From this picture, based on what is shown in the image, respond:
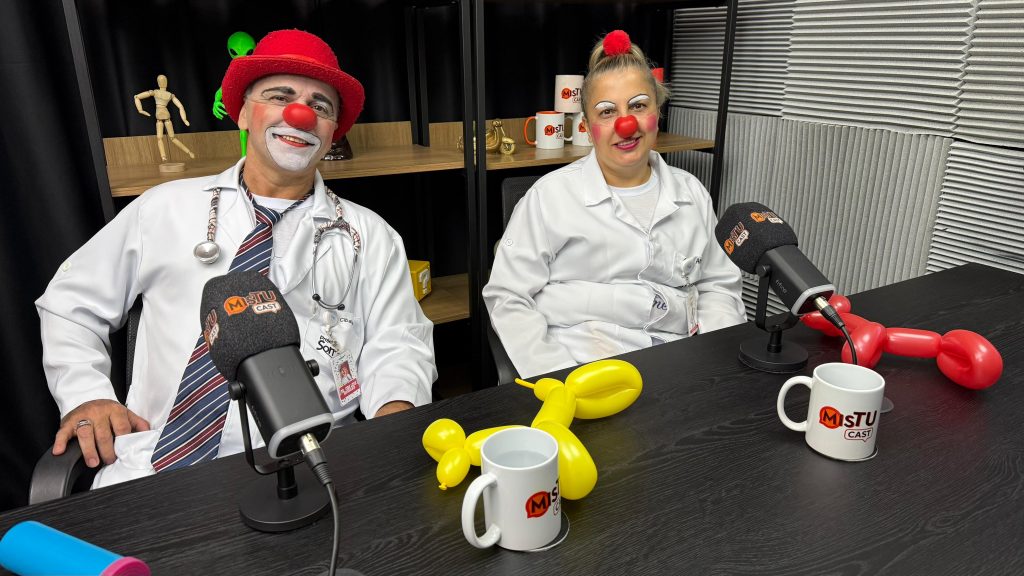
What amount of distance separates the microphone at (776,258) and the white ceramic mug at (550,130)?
56.8 inches

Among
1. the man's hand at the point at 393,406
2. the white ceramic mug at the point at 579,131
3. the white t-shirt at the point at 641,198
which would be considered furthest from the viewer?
the white ceramic mug at the point at 579,131

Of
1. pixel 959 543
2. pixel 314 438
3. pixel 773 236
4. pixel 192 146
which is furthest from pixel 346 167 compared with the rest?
pixel 959 543

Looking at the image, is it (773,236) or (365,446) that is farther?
(773,236)

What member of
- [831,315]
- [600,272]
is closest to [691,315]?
[600,272]

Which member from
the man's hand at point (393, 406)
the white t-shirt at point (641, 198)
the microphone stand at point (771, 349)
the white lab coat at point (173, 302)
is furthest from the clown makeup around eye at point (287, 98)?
the microphone stand at point (771, 349)

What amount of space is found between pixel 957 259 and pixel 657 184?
40.8 inches

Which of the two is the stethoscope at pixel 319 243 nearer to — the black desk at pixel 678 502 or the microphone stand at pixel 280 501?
the black desk at pixel 678 502

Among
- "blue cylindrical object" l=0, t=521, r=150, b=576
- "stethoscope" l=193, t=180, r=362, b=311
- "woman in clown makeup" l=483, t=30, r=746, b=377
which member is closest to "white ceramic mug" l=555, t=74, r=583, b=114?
"woman in clown makeup" l=483, t=30, r=746, b=377

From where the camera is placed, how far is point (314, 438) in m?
0.74

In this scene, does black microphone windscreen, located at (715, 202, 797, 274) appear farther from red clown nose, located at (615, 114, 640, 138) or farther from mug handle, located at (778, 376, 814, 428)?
red clown nose, located at (615, 114, 640, 138)

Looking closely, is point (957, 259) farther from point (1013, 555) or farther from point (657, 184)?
point (1013, 555)

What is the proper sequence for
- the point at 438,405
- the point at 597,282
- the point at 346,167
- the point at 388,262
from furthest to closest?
1. the point at 346,167
2. the point at 597,282
3. the point at 388,262
4. the point at 438,405

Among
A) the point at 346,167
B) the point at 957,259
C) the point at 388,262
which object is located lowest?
the point at 957,259

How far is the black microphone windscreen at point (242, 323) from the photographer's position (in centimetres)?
76
